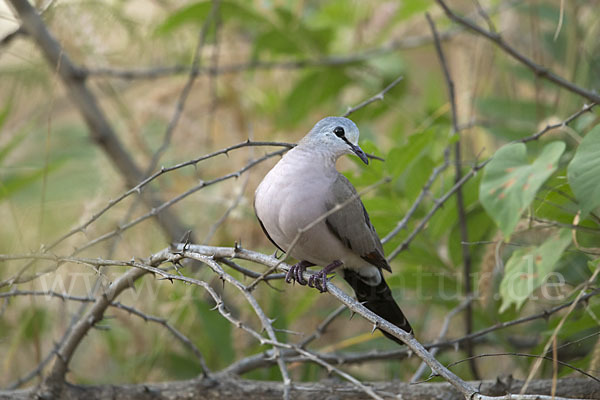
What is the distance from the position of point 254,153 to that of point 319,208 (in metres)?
2.08

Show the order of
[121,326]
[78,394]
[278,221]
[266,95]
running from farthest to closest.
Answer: [266,95] < [121,326] < [78,394] < [278,221]

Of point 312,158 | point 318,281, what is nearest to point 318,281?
point 318,281

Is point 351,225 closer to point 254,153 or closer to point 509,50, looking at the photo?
point 509,50

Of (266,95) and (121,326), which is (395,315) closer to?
(121,326)

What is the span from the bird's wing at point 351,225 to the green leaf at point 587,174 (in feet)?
2.27

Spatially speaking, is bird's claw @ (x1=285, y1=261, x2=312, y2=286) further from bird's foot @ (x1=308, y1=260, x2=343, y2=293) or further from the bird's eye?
the bird's eye

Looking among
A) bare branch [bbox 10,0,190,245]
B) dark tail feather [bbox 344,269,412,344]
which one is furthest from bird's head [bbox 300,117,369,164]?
bare branch [bbox 10,0,190,245]

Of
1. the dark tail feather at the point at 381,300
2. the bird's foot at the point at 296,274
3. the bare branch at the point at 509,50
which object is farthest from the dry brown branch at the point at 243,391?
the bare branch at the point at 509,50

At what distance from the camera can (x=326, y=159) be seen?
7.18 ft

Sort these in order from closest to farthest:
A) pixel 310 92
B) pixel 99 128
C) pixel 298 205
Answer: pixel 298 205
pixel 99 128
pixel 310 92

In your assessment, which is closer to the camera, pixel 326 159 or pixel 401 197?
pixel 326 159

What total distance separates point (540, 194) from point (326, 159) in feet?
2.70

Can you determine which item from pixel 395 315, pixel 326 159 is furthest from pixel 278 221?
pixel 395 315

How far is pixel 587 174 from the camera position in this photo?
1737 millimetres
